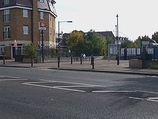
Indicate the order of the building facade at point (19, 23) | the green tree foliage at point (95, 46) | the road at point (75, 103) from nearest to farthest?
the road at point (75, 103)
the building facade at point (19, 23)
the green tree foliage at point (95, 46)

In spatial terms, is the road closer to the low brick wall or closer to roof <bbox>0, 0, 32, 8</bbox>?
the low brick wall

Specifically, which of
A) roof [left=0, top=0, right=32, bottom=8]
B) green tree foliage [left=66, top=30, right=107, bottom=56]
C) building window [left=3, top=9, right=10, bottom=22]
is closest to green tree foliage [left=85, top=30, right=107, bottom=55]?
green tree foliage [left=66, top=30, right=107, bottom=56]

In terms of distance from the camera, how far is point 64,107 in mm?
10047

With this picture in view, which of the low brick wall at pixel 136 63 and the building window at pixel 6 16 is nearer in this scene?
the low brick wall at pixel 136 63

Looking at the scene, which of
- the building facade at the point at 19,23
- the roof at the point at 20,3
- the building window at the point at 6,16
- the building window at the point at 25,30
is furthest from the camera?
the building window at the point at 25,30

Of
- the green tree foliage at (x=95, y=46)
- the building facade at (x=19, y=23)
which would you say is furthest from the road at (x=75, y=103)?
the green tree foliage at (x=95, y=46)

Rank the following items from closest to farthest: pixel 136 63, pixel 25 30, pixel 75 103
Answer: pixel 75 103
pixel 136 63
pixel 25 30

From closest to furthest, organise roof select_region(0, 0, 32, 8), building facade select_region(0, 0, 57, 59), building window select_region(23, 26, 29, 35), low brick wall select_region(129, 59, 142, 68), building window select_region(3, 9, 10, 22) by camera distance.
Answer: low brick wall select_region(129, 59, 142, 68), roof select_region(0, 0, 32, 8), building facade select_region(0, 0, 57, 59), building window select_region(3, 9, 10, 22), building window select_region(23, 26, 29, 35)

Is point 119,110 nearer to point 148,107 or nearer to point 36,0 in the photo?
point 148,107

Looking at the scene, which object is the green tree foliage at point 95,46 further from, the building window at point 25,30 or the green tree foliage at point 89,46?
the building window at point 25,30

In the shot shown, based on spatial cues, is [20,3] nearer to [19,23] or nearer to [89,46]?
[19,23]

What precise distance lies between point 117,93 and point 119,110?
134 inches

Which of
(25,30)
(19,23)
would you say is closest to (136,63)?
(19,23)

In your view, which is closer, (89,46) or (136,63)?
(136,63)
